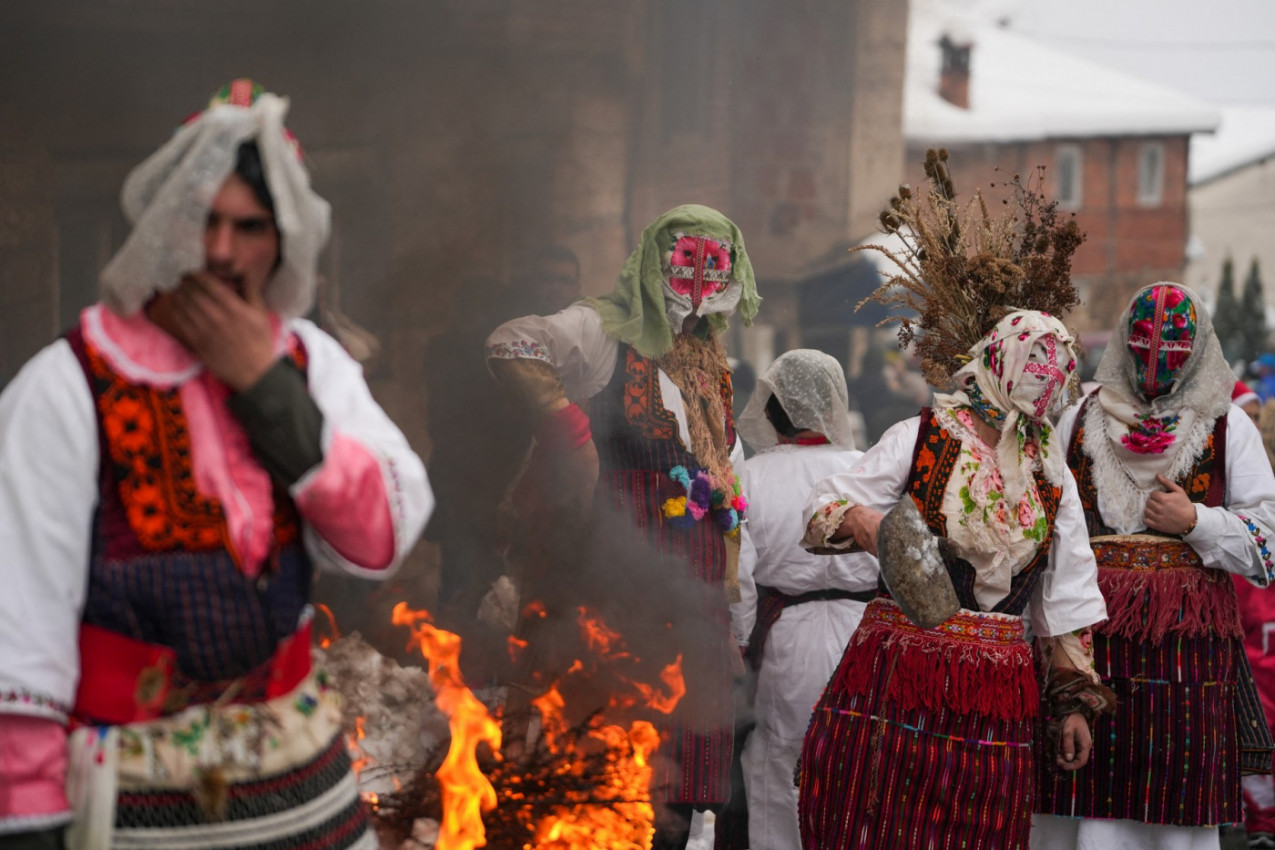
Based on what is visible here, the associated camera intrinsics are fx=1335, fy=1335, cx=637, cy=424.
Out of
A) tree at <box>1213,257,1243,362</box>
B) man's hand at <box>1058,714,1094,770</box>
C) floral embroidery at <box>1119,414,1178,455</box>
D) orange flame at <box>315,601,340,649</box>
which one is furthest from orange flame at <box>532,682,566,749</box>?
tree at <box>1213,257,1243,362</box>

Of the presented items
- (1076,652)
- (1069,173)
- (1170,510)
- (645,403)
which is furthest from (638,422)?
(1069,173)

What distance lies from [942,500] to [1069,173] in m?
22.1

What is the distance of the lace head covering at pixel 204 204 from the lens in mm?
1973

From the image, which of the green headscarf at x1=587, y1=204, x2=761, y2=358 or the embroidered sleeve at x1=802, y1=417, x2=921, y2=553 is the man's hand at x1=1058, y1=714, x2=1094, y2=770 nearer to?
the embroidered sleeve at x1=802, y1=417, x2=921, y2=553

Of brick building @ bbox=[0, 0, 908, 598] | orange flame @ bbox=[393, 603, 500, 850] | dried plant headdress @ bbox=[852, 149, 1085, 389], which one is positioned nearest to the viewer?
orange flame @ bbox=[393, 603, 500, 850]

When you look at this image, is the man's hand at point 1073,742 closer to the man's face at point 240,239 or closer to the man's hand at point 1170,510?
the man's hand at point 1170,510

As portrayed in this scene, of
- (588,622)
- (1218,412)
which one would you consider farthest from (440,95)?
(1218,412)

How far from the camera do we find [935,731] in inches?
158

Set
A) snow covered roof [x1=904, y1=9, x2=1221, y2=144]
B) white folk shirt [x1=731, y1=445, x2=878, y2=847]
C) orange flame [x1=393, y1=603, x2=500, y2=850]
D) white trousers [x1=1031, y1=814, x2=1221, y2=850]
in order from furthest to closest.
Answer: snow covered roof [x1=904, y1=9, x2=1221, y2=144]
white folk shirt [x1=731, y1=445, x2=878, y2=847]
white trousers [x1=1031, y1=814, x2=1221, y2=850]
orange flame [x1=393, y1=603, x2=500, y2=850]

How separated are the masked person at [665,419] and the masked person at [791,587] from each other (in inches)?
19.5

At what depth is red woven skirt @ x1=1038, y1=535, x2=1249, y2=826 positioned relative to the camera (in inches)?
192

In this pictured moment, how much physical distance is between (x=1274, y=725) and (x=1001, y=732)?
322 cm

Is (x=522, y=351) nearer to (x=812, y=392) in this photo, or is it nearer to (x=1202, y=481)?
(x=812, y=392)

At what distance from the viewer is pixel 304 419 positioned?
2031 millimetres
